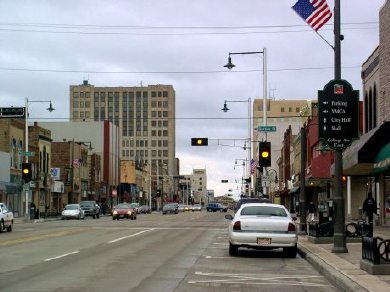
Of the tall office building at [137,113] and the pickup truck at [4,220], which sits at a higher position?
the tall office building at [137,113]

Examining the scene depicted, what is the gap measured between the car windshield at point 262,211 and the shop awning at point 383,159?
4.12 m

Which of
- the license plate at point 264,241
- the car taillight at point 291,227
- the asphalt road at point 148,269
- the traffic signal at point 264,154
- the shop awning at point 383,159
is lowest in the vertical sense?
the asphalt road at point 148,269

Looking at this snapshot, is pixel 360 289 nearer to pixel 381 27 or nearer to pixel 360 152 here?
pixel 360 152

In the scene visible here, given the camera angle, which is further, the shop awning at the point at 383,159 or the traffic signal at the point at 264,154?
the traffic signal at the point at 264,154

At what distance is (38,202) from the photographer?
73.0 m

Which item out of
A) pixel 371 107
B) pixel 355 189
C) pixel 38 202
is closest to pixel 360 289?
pixel 371 107

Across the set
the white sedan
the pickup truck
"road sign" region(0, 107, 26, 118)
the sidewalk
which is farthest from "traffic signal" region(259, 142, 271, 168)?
"road sign" region(0, 107, 26, 118)

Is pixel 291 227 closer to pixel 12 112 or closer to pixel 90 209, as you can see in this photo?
pixel 12 112

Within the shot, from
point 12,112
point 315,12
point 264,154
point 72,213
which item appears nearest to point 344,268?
point 315,12

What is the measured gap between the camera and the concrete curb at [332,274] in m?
11.9

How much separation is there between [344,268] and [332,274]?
1.04 m

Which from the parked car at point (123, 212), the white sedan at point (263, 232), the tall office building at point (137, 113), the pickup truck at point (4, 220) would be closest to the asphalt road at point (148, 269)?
the white sedan at point (263, 232)

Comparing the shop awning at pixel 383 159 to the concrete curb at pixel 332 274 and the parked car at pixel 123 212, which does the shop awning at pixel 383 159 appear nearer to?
the concrete curb at pixel 332 274

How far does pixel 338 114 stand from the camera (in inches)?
744
